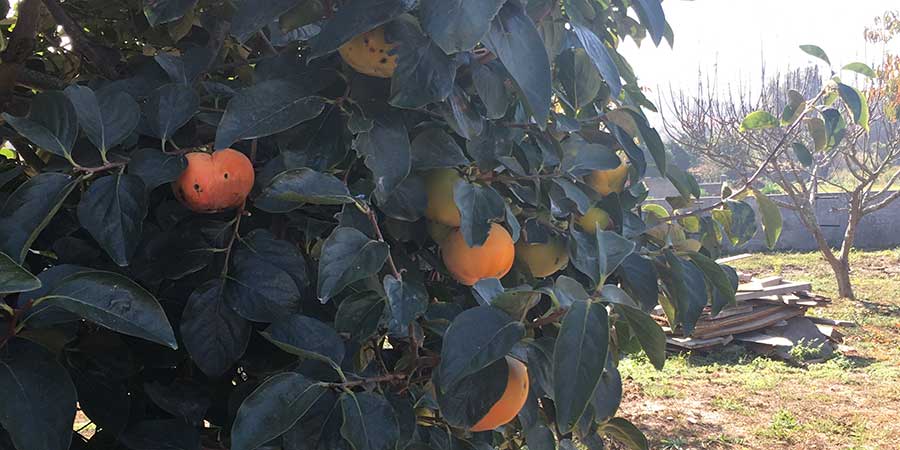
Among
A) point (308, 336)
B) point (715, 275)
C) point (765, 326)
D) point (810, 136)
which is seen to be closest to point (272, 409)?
point (308, 336)

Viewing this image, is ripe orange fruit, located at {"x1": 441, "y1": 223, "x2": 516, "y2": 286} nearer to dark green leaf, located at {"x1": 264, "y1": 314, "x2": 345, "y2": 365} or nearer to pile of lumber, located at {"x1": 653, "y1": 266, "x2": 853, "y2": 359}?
dark green leaf, located at {"x1": 264, "y1": 314, "x2": 345, "y2": 365}

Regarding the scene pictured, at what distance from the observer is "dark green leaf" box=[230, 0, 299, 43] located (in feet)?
2.11

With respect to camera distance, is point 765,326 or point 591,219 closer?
point 591,219

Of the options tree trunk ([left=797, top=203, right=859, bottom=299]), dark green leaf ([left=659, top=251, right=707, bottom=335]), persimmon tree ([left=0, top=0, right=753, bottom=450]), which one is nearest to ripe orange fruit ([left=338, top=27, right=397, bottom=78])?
persimmon tree ([left=0, top=0, right=753, bottom=450])

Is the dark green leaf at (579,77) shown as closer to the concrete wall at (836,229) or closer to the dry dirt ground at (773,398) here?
the dry dirt ground at (773,398)

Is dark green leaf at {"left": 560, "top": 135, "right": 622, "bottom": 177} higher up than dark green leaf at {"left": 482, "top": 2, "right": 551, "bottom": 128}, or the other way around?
dark green leaf at {"left": 482, "top": 2, "right": 551, "bottom": 128}

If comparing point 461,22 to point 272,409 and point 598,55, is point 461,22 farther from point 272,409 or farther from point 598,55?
point 272,409

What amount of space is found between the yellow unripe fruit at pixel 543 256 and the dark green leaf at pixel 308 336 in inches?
12.1

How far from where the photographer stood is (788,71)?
10.7 metres

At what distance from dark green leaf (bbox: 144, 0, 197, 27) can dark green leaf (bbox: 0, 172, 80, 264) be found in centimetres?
17

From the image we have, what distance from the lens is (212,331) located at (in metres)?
0.68

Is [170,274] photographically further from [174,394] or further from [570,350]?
[570,350]

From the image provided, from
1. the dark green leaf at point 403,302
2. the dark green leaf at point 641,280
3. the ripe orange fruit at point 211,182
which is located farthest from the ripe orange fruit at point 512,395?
the ripe orange fruit at point 211,182

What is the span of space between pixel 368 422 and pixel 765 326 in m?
5.43
